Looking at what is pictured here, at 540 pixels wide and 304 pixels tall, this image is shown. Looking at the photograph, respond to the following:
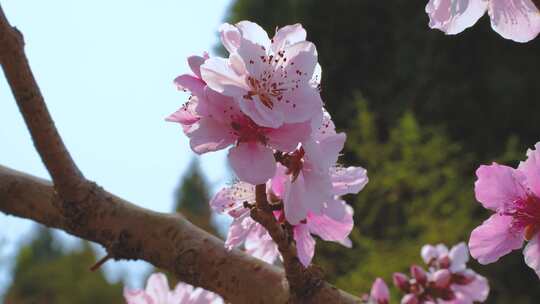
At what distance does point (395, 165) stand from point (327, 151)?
3.64m

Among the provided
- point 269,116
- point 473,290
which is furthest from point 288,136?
point 473,290

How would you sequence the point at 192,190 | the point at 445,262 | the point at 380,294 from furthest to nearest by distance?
the point at 192,190
the point at 445,262
the point at 380,294

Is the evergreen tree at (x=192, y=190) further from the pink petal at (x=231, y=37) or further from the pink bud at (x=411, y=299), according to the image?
the pink petal at (x=231, y=37)

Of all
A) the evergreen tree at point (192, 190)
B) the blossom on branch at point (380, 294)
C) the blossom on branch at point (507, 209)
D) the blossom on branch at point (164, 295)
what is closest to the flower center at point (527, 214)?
the blossom on branch at point (507, 209)

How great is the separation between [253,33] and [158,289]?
1.53 feet

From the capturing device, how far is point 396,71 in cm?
623

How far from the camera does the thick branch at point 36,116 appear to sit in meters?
0.81

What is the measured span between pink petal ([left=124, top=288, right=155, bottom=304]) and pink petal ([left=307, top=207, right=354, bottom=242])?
1.03 feet

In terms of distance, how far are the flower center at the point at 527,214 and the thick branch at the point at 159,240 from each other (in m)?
0.20

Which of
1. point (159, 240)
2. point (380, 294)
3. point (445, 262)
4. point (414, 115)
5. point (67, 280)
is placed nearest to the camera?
point (159, 240)

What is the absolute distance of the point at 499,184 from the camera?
76 cm

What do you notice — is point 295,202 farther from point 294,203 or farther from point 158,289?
point 158,289

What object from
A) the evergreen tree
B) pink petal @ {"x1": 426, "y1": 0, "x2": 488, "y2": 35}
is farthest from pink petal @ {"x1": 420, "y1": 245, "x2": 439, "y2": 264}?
the evergreen tree

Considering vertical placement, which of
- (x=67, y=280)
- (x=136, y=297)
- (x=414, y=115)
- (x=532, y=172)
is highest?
(x=67, y=280)
